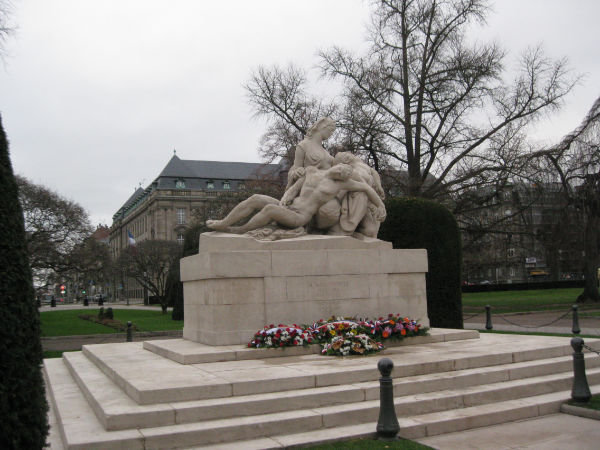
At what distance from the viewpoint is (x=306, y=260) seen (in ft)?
33.0

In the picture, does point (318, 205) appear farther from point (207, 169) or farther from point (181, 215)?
point (207, 169)

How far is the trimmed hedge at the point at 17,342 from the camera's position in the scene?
3.84 meters

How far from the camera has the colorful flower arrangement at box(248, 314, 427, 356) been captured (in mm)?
8680

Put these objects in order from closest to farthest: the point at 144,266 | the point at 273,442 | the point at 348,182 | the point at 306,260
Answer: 1. the point at 273,442
2. the point at 306,260
3. the point at 348,182
4. the point at 144,266

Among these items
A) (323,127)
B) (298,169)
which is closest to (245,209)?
(298,169)

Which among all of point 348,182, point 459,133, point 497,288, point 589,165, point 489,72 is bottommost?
point 497,288

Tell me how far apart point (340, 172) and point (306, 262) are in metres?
1.90

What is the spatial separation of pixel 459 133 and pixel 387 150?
11.2ft

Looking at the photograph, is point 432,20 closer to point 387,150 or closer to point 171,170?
point 387,150

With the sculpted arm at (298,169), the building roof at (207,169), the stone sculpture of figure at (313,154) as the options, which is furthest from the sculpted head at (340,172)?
the building roof at (207,169)

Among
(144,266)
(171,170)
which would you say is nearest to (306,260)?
(144,266)

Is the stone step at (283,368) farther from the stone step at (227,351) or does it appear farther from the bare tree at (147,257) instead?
the bare tree at (147,257)

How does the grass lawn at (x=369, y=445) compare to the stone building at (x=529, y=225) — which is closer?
the grass lawn at (x=369, y=445)

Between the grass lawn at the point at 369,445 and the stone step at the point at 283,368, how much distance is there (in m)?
1.22
